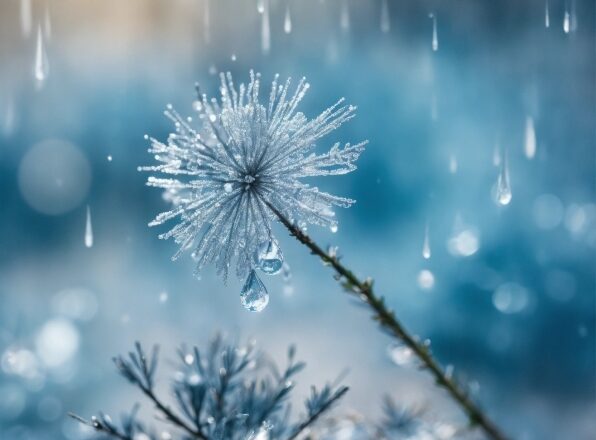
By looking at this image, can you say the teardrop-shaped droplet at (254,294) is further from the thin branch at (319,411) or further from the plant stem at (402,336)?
the thin branch at (319,411)

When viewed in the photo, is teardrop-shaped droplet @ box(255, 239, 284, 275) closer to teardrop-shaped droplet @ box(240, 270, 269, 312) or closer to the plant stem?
teardrop-shaped droplet @ box(240, 270, 269, 312)

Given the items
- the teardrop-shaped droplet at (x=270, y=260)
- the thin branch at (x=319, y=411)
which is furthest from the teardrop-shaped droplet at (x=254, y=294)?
the thin branch at (x=319, y=411)

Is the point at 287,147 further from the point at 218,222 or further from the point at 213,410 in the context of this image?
the point at 213,410

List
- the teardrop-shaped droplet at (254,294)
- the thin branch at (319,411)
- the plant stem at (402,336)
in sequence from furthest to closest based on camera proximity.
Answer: the thin branch at (319,411), the teardrop-shaped droplet at (254,294), the plant stem at (402,336)

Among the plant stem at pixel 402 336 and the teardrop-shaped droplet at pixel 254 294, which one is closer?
the plant stem at pixel 402 336

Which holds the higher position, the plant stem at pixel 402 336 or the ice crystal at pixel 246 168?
the ice crystal at pixel 246 168
